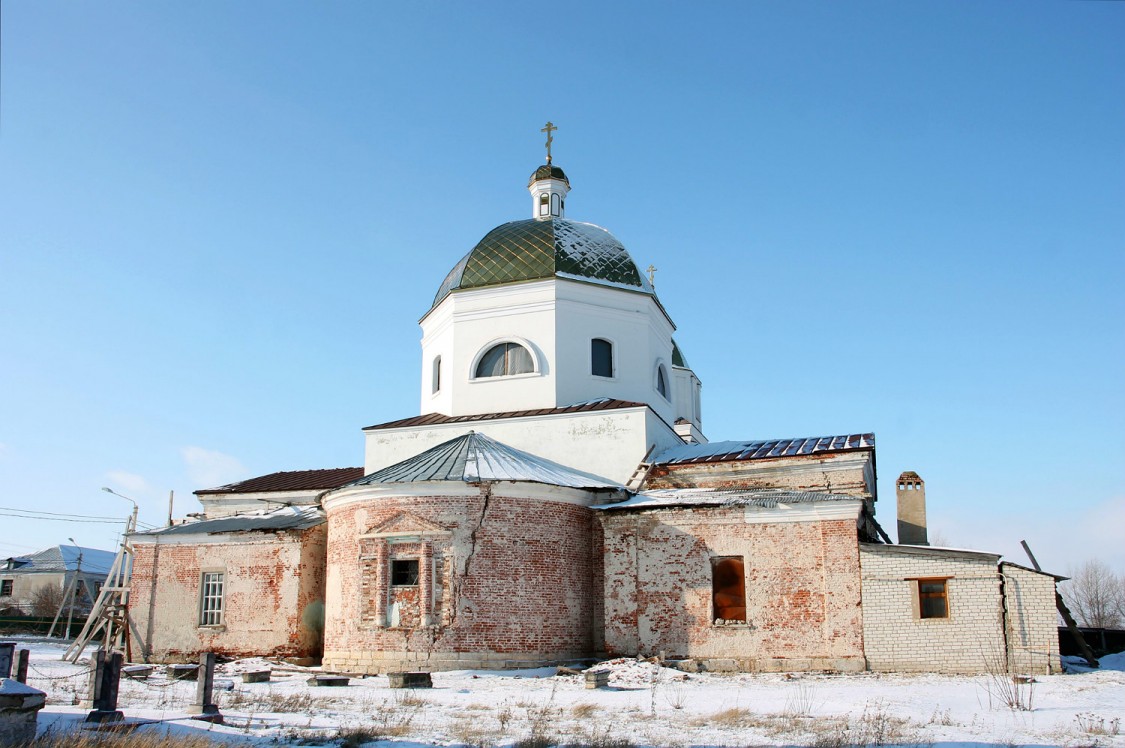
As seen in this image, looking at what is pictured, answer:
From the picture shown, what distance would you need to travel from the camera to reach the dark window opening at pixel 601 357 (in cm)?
2456

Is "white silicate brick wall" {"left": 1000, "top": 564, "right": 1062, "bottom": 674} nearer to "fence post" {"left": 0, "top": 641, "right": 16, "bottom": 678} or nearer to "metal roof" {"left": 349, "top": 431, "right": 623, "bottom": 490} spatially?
"metal roof" {"left": 349, "top": 431, "right": 623, "bottom": 490}

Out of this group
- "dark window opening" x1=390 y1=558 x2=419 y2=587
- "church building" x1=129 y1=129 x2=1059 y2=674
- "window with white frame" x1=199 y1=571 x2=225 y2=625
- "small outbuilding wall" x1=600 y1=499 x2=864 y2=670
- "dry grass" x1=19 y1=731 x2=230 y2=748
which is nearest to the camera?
"dry grass" x1=19 y1=731 x2=230 y2=748

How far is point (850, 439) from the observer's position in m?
23.0

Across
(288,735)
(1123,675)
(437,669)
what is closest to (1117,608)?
(1123,675)

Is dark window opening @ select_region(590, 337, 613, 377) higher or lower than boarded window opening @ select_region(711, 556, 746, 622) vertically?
higher

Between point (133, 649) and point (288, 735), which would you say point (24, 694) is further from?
point (133, 649)

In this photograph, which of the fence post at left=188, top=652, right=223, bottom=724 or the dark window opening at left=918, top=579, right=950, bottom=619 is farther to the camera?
the dark window opening at left=918, top=579, right=950, bottom=619

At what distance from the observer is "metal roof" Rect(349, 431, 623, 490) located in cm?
1883

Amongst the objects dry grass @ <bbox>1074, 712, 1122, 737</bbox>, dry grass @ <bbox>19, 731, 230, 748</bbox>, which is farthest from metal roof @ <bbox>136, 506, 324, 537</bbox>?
dry grass @ <bbox>1074, 712, 1122, 737</bbox>

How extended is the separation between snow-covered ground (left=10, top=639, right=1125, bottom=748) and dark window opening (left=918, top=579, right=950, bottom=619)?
1327 mm

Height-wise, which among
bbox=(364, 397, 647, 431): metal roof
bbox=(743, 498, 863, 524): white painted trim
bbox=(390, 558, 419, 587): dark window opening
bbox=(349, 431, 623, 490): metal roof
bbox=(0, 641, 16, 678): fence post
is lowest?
bbox=(0, 641, 16, 678): fence post

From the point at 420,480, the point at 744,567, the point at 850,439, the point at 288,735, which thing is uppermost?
the point at 850,439

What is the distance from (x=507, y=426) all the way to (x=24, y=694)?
15231 millimetres

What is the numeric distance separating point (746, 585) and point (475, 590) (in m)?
4.96
